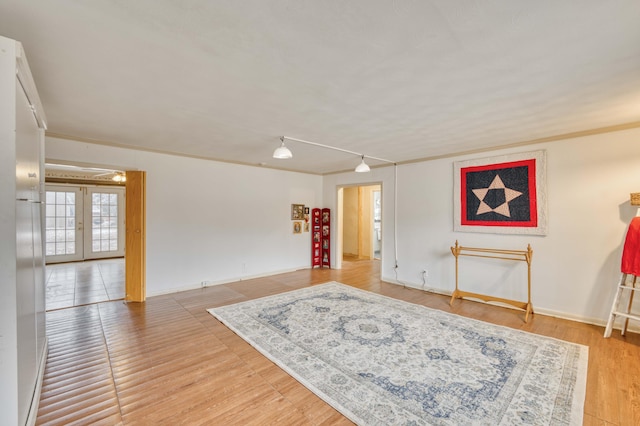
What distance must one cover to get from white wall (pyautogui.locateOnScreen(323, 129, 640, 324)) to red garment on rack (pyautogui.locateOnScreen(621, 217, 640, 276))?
264 mm

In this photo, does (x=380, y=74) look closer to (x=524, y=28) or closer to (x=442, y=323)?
(x=524, y=28)

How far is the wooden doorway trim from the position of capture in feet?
14.6

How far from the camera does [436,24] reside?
1.58 metres

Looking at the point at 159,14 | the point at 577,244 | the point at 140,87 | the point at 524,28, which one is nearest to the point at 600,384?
the point at 577,244

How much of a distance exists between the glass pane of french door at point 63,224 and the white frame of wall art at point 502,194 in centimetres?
1024

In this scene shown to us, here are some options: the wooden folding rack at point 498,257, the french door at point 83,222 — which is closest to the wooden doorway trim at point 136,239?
the wooden folding rack at point 498,257

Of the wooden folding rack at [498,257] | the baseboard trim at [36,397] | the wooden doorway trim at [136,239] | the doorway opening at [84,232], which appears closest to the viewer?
the baseboard trim at [36,397]

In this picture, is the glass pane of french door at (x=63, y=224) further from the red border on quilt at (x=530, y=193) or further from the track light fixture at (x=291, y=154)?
the red border on quilt at (x=530, y=193)

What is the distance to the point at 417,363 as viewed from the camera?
2.61 m

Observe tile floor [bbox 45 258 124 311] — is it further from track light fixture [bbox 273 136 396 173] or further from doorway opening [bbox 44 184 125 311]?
track light fixture [bbox 273 136 396 173]

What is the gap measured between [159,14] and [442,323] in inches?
162

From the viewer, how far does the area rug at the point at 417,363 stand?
2.00 meters

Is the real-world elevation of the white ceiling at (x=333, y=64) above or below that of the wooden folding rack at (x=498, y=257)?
above

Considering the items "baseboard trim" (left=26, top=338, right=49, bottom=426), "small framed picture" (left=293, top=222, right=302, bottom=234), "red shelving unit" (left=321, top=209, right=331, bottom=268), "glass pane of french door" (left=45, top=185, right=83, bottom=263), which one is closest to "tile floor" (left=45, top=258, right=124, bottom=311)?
"glass pane of french door" (left=45, top=185, right=83, bottom=263)
